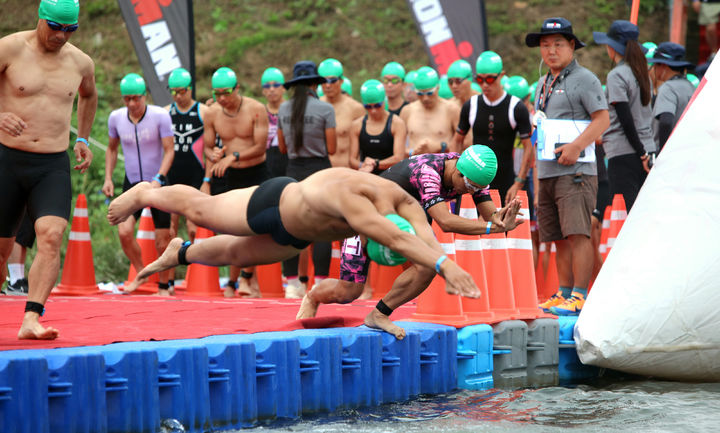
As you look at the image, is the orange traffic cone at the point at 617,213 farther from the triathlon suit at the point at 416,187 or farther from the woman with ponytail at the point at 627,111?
the triathlon suit at the point at 416,187

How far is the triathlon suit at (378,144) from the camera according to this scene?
1006 centimetres

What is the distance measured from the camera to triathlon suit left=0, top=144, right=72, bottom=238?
5844 millimetres

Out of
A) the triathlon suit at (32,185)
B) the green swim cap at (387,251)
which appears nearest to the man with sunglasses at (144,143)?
the triathlon suit at (32,185)

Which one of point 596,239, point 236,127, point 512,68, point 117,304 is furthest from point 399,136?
point 512,68

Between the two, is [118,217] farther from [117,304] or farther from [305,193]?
[117,304]

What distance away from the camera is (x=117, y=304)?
8539 millimetres

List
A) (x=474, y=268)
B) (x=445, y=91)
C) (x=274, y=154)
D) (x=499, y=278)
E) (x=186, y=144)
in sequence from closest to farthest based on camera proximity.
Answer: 1. (x=474, y=268)
2. (x=499, y=278)
3. (x=186, y=144)
4. (x=274, y=154)
5. (x=445, y=91)

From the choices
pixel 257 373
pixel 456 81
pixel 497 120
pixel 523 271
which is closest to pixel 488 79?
pixel 497 120

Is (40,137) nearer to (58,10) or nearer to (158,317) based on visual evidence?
(58,10)

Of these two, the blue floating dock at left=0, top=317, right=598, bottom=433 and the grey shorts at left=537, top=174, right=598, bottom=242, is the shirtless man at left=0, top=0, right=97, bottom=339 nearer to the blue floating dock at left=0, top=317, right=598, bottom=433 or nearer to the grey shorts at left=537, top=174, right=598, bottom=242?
the blue floating dock at left=0, top=317, right=598, bottom=433

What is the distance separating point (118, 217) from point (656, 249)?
380 cm

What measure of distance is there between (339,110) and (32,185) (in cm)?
559

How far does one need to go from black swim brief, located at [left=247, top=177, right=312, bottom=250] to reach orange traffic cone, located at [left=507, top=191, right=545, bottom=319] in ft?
6.71

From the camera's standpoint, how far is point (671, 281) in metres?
6.28
